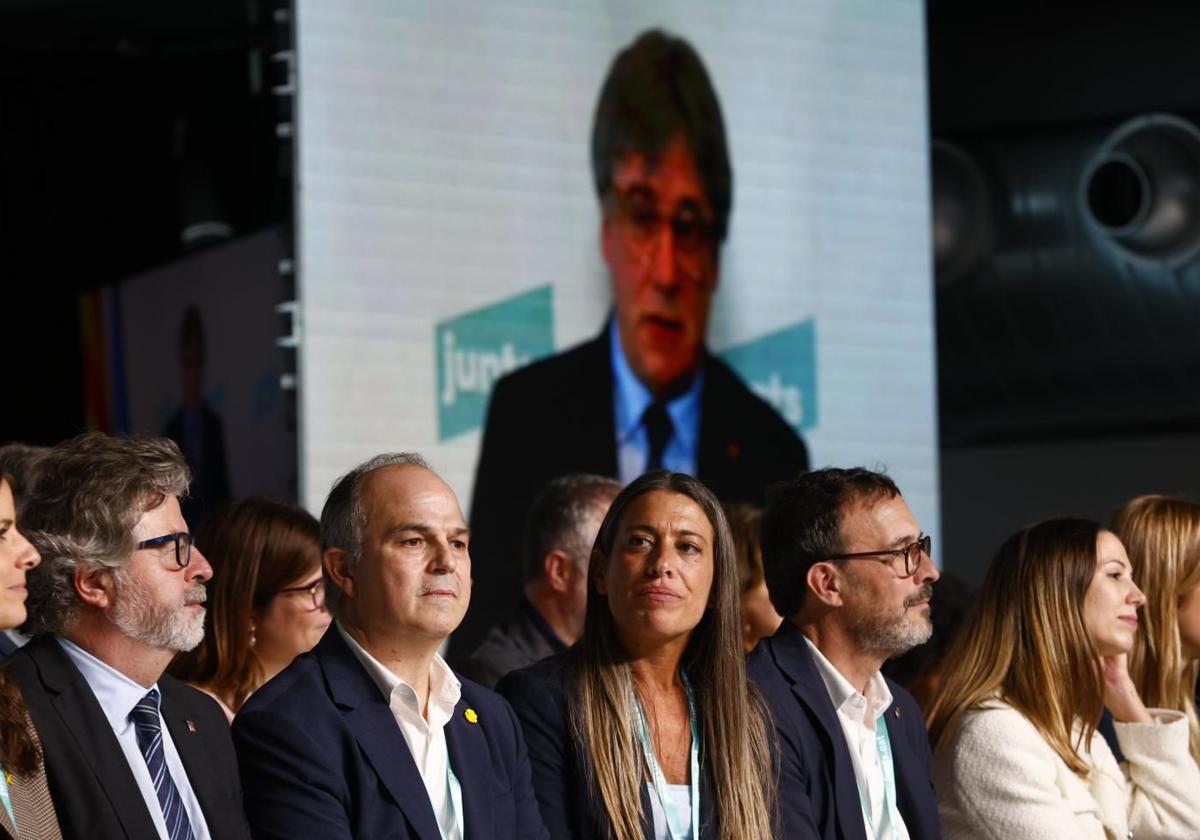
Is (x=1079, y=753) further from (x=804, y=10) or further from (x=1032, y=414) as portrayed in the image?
(x=1032, y=414)

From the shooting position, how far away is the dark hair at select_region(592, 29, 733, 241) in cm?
692

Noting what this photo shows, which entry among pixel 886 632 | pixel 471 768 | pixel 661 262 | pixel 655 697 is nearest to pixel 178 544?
pixel 471 768

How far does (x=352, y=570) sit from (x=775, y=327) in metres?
4.22

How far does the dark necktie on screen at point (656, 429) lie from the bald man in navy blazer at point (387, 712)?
3.70m

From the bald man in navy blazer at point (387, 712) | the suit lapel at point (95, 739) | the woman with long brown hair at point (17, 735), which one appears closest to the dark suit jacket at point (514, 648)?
the bald man in navy blazer at point (387, 712)

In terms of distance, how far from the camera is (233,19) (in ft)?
29.0

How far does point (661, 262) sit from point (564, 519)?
2522 millimetres

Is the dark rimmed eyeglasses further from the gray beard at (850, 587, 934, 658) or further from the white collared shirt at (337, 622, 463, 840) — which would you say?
the white collared shirt at (337, 622, 463, 840)

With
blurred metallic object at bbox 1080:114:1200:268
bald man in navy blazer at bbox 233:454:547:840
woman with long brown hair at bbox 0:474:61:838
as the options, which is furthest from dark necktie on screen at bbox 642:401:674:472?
woman with long brown hair at bbox 0:474:61:838

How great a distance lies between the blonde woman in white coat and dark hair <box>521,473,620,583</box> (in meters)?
0.97

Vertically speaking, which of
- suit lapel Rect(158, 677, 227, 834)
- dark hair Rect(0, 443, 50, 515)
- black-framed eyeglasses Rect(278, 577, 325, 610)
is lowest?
suit lapel Rect(158, 677, 227, 834)

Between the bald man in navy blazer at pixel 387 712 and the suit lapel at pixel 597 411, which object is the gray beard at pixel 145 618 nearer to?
the bald man in navy blazer at pixel 387 712

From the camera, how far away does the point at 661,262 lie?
7059mm

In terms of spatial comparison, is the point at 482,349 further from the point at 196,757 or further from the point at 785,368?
the point at 196,757
